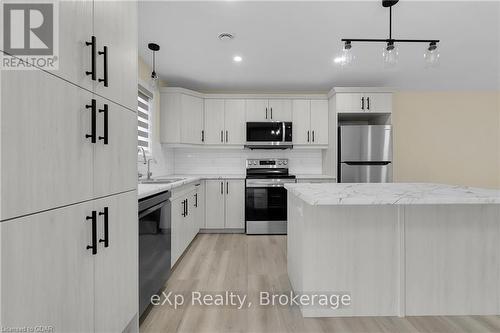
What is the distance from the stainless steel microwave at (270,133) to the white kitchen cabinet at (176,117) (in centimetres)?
100

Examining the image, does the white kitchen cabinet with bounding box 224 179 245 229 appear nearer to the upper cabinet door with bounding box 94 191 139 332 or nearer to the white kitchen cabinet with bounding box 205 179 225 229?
the white kitchen cabinet with bounding box 205 179 225 229

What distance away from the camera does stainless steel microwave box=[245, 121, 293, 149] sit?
14.3 feet

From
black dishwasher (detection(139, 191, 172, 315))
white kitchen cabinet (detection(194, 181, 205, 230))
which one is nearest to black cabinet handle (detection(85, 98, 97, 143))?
black dishwasher (detection(139, 191, 172, 315))

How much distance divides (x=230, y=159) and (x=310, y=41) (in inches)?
99.5

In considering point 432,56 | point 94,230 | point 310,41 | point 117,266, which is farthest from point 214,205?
point 432,56

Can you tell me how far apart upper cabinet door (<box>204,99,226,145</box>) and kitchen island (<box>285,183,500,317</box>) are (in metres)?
2.83

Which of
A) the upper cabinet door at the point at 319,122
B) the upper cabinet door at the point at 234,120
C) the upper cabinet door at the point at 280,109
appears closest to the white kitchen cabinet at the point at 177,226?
the upper cabinet door at the point at 234,120

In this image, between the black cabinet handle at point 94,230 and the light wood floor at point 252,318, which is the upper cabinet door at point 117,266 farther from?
the light wood floor at point 252,318

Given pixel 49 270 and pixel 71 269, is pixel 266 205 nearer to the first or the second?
pixel 71 269

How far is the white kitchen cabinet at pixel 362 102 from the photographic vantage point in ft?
13.5

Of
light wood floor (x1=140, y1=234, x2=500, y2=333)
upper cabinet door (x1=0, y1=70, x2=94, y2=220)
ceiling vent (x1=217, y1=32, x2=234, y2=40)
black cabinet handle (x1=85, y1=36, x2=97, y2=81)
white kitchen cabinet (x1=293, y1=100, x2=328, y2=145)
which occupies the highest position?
ceiling vent (x1=217, y1=32, x2=234, y2=40)

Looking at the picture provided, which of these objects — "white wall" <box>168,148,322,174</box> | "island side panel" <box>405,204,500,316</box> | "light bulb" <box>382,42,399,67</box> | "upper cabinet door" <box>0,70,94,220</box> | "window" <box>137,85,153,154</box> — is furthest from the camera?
"white wall" <box>168,148,322,174</box>

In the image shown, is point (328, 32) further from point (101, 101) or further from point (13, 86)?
point (13, 86)

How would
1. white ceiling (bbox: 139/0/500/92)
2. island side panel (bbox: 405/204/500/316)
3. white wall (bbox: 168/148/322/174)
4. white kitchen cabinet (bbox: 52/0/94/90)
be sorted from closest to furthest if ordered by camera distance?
1. white kitchen cabinet (bbox: 52/0/94/90)
2. island side panel (bbox: 405/204/500/316)
3. white ceiling (bbox: 139/0/500/92)
4. white wall (bbox: 168/148/322/174)
